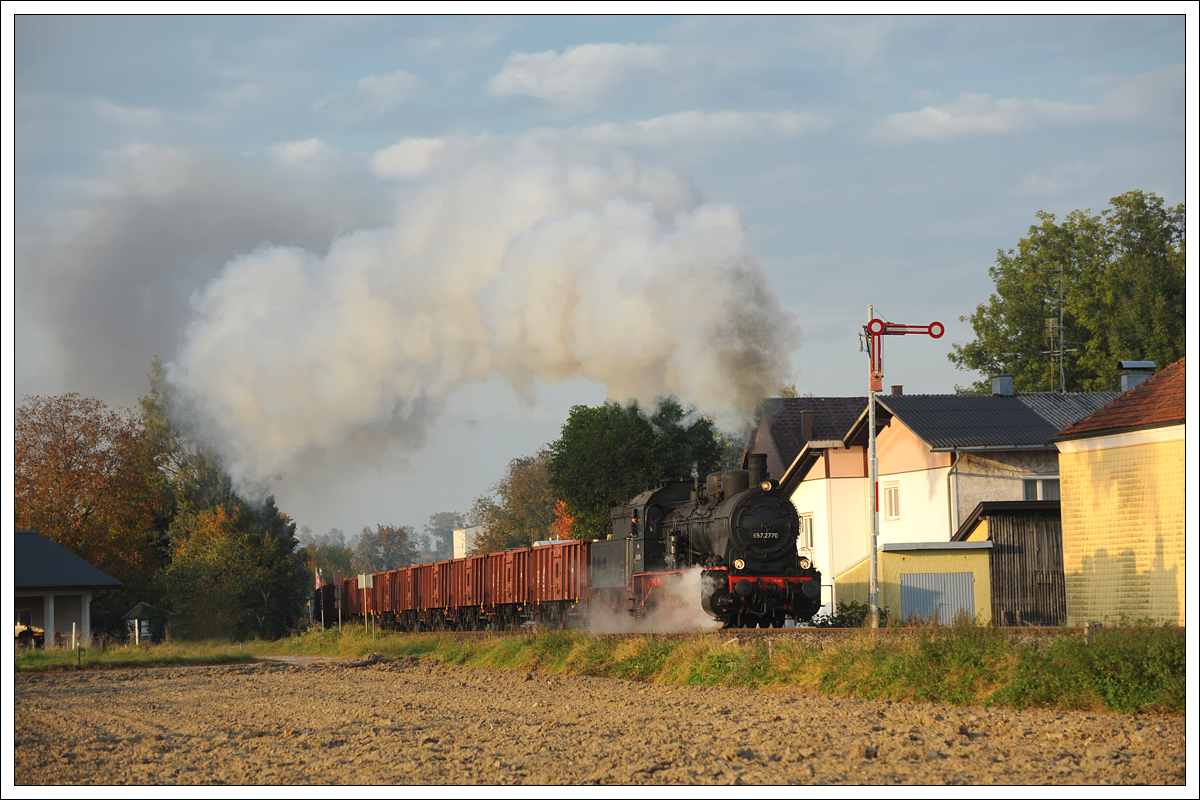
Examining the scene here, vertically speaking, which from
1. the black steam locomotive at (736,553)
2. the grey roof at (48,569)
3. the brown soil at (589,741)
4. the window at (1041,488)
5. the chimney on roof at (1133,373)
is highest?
the chimney on roof at (1133,373)

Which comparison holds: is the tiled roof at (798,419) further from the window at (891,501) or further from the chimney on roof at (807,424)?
the window at (891,501)

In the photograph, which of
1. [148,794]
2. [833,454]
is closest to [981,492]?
[833,454]

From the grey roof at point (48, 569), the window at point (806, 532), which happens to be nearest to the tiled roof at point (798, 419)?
the window at point (806, 532)

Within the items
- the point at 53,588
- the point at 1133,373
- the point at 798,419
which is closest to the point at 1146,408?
Answer: the point at 1133,373

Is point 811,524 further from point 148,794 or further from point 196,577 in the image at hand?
point 148,794

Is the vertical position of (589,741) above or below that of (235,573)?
above

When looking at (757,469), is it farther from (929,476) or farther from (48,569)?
(48,569)

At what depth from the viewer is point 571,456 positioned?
167 ft

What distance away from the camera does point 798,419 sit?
48.7 meters

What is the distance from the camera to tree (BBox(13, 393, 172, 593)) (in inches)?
2044

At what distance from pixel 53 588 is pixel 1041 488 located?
31.2 metres

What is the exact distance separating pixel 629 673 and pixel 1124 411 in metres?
10.9

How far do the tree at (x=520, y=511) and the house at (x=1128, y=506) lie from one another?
63942 mm

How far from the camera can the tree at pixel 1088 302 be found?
165 ft
